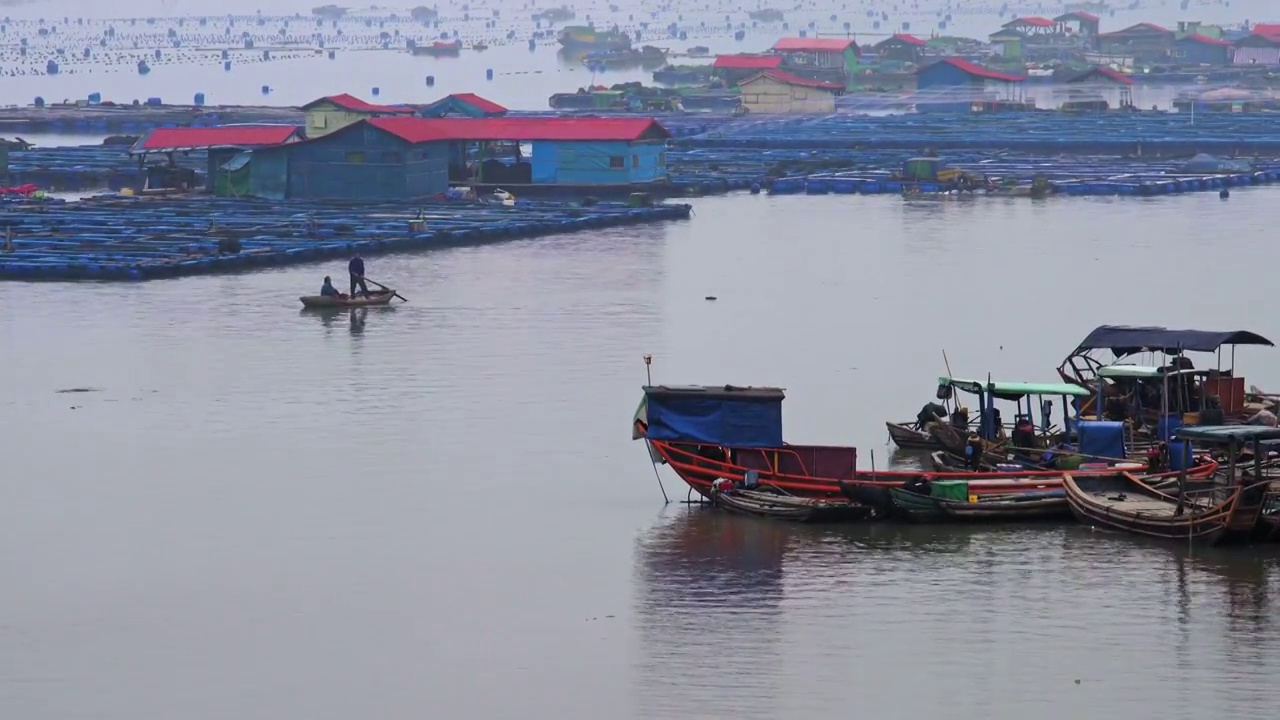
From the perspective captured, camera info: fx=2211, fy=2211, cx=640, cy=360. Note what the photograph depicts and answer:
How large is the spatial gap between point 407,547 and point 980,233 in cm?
2781

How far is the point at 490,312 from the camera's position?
3266cm

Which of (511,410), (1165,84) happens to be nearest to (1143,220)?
(511,410)

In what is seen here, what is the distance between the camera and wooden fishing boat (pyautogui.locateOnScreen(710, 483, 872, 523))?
1867 cm

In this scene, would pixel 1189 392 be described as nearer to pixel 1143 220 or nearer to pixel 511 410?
pixel 511 410

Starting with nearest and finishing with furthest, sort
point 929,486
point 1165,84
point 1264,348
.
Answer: point 929,486
point 1264,348
point 1165,84

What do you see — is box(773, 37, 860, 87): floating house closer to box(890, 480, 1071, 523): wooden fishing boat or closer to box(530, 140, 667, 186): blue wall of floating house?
box(530, 140, 667, 186): blue wall of floating house

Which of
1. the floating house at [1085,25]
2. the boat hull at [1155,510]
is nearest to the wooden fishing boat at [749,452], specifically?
the boat hull at [1155,510]

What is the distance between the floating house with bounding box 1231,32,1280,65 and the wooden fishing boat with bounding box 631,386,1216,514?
93.7 meters

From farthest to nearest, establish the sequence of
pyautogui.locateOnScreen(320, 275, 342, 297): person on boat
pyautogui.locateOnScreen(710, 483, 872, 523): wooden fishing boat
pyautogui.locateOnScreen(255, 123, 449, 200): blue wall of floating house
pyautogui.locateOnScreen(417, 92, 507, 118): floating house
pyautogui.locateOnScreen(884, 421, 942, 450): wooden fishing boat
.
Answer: pyautogui.locateOnScreen(417, 92, 507, 118): floating house, pyautogui.locateOnScreen(255, 123, 449, 200): blue wall of floating house, pyautogui.locateOnScreen(320, 275, 342, 297): person on boat, pyautogui.locateOnScreen(884, 421, 942, 450): wooden fishing boat, pyautogui.locateOnScreen(710, 483, 872, 523): wooden fishing boat

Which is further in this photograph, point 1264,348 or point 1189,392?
point 1264,348

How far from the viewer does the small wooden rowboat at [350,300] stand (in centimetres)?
3231

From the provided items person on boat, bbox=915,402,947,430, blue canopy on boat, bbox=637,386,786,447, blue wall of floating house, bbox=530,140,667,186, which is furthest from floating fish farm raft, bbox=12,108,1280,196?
blue canopy on boat, bbox=637,386,786,447

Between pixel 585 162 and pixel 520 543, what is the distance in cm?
3214

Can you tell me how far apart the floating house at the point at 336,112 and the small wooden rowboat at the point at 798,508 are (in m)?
38.6
